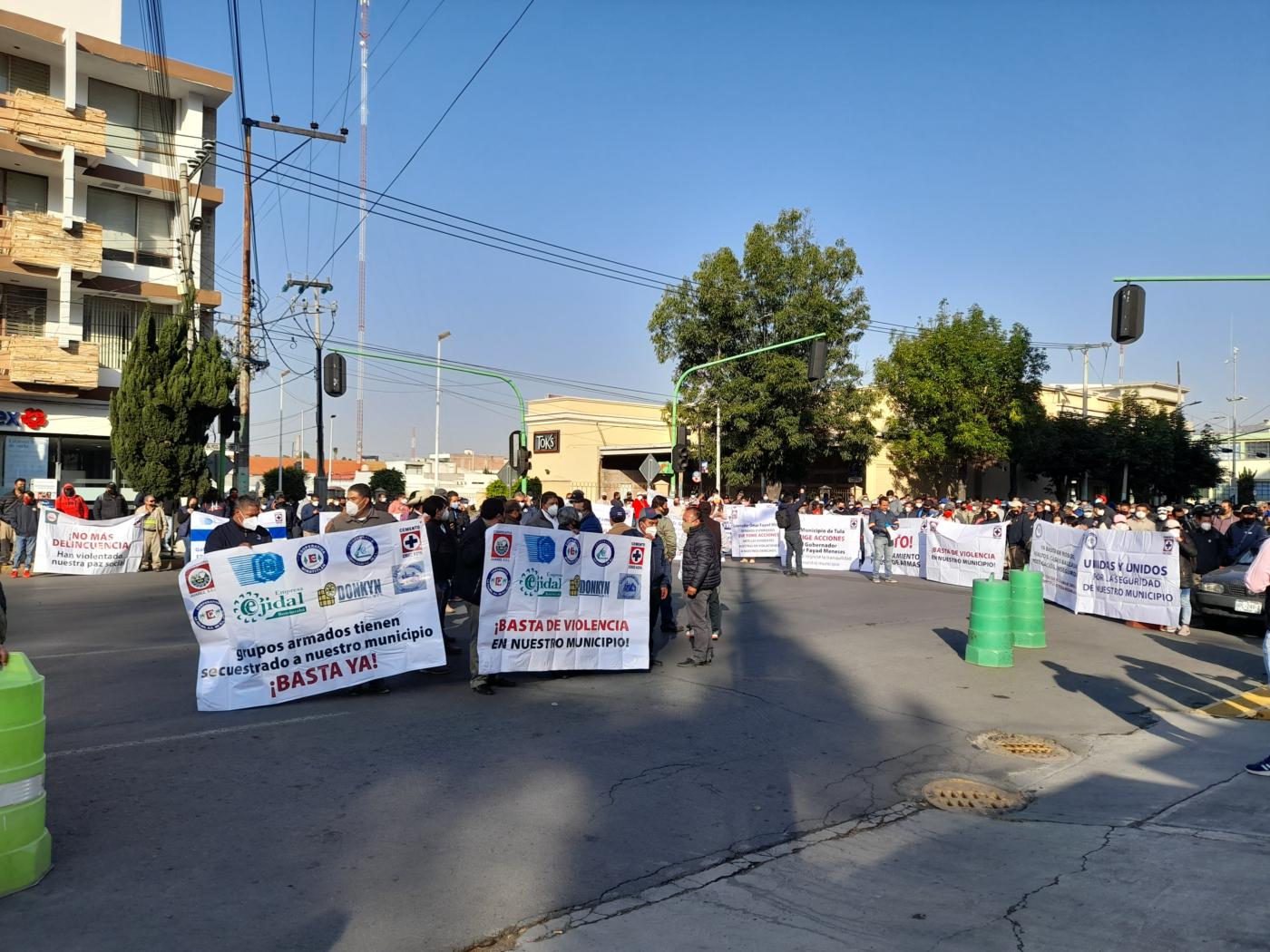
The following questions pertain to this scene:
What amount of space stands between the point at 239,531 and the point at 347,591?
1992 millimetres

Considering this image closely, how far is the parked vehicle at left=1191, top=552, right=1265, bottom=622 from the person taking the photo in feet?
45.5

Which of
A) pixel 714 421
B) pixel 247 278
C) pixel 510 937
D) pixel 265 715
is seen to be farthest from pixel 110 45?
pixel 510 937

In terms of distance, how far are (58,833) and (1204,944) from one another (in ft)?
18.3

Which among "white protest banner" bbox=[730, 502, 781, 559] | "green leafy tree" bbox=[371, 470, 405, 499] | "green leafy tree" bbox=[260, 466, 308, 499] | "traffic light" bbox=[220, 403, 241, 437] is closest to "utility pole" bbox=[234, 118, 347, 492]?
"traffic light" bbox=[220, 403, 241, 437]

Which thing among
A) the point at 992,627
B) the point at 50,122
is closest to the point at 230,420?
the point at 50,122

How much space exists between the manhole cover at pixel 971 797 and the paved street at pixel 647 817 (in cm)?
14

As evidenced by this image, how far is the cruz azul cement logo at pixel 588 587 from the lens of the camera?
32.7ft

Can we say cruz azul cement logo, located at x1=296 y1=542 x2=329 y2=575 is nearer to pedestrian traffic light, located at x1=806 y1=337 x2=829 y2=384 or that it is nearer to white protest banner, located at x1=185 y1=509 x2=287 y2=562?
white protest banner, located at x1=185 y1=509 x2=287 y2=562

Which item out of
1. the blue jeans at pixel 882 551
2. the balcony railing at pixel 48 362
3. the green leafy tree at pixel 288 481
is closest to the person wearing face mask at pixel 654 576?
the blue jeans at pixel 882 551

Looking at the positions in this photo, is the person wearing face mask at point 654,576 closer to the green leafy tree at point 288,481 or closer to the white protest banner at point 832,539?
the white protest banner at point 832,539

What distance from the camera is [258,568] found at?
A: 832 cm

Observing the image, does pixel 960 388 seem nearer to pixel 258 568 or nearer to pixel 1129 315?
pixel 1129 315

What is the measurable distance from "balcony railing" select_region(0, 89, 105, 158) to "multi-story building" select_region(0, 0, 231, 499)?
0.03m

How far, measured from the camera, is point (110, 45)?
2983 centimetres
